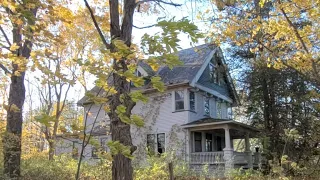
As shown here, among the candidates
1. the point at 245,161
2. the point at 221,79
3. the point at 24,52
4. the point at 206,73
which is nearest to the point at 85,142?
the point at 24,52

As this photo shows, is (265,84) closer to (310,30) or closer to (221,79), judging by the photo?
(221,79)

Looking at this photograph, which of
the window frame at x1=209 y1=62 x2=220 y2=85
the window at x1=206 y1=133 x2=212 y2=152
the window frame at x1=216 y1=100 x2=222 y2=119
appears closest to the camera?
the window at x1=206 y1=133 x2=212 y2=152

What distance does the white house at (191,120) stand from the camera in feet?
54.8

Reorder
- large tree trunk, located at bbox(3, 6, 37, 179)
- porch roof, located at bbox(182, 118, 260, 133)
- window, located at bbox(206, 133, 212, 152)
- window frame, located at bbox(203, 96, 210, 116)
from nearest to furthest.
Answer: large tree trunk, located at bbox(3, 6, 37, 179) < porch roof, located at bbox(182, 118, 260, 133) < window frame, located at bbox(203, 96, 210, 116) < window, located at bbox(206, 133, 212, 152)

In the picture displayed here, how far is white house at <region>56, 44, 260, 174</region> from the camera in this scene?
16.7m

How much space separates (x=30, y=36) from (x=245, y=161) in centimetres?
1572

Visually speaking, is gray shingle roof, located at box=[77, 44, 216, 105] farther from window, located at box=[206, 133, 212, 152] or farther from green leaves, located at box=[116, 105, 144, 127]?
green leaves, located at box=[116, 105, 144, 127]

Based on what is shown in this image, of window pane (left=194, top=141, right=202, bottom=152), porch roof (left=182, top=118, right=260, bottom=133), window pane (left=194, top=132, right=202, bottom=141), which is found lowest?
window pane (left=194, top=141, right=202, bottom=152)

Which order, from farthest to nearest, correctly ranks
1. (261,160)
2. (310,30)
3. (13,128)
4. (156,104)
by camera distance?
(156,104)
(261,160)
(13,128)
(310,30)

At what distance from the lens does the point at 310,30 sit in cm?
744

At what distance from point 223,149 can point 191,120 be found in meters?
2.56

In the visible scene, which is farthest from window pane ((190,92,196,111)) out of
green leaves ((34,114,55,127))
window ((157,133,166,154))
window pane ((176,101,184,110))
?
green leaves ((34,114,55,127))

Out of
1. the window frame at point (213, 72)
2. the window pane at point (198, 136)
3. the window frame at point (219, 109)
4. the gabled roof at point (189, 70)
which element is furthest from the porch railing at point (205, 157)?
the window frame at point (213, 72)

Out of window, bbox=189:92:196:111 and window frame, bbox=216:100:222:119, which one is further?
window frame, bbox=216:100:222:119
